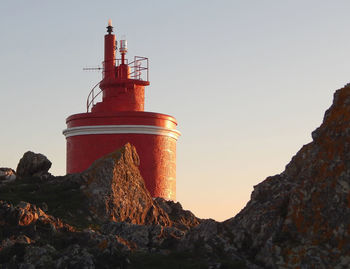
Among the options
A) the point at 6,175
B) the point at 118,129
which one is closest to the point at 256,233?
the point at 6,175

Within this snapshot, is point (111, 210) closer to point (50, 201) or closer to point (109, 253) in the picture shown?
point (50, 201)

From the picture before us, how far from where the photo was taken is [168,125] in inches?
1119

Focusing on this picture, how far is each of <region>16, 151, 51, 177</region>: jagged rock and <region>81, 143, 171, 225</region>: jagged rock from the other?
9.41ft

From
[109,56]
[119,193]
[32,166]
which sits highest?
[109,56]

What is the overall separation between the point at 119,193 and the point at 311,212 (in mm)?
10748

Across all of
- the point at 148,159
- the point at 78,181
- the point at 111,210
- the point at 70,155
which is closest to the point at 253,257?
the point at 111,210

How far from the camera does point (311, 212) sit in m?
9.27

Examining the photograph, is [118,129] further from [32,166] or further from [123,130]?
[32,166]

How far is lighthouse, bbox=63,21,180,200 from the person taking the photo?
27.3 meters

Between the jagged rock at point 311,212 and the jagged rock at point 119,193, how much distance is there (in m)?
8.33

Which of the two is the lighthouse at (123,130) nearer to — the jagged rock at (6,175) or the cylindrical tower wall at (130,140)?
the cylindrical tower wall at (130,140)

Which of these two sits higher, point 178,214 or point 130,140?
point 130,140

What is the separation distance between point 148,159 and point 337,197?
18.9 m

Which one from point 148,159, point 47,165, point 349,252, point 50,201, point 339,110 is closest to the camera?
point 349,252
